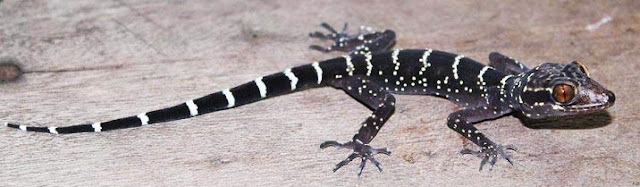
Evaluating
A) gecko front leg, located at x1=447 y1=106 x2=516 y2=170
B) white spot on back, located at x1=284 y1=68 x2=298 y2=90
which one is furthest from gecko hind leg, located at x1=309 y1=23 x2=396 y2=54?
gecko front leg, located at x1=447 y1=106 x2=516 y2=170

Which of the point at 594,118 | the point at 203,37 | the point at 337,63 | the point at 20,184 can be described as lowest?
the point at 594,118

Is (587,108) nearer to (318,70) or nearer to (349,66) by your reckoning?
(349,66)

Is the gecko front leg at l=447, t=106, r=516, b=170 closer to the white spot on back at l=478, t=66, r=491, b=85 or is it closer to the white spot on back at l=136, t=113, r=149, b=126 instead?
the white spot on back at l=478, t=66, r=491, b=85

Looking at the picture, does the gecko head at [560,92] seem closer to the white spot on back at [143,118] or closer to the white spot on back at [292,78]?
the white spot on back at [292,78]

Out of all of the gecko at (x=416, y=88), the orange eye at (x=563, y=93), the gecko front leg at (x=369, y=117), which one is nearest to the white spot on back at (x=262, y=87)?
the gecko at (x=416, y=88)

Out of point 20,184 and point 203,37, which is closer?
point 20,184

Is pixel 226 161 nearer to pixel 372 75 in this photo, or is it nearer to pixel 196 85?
pixel 196 85

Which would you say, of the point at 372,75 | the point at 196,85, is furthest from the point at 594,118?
the point at 196,85
